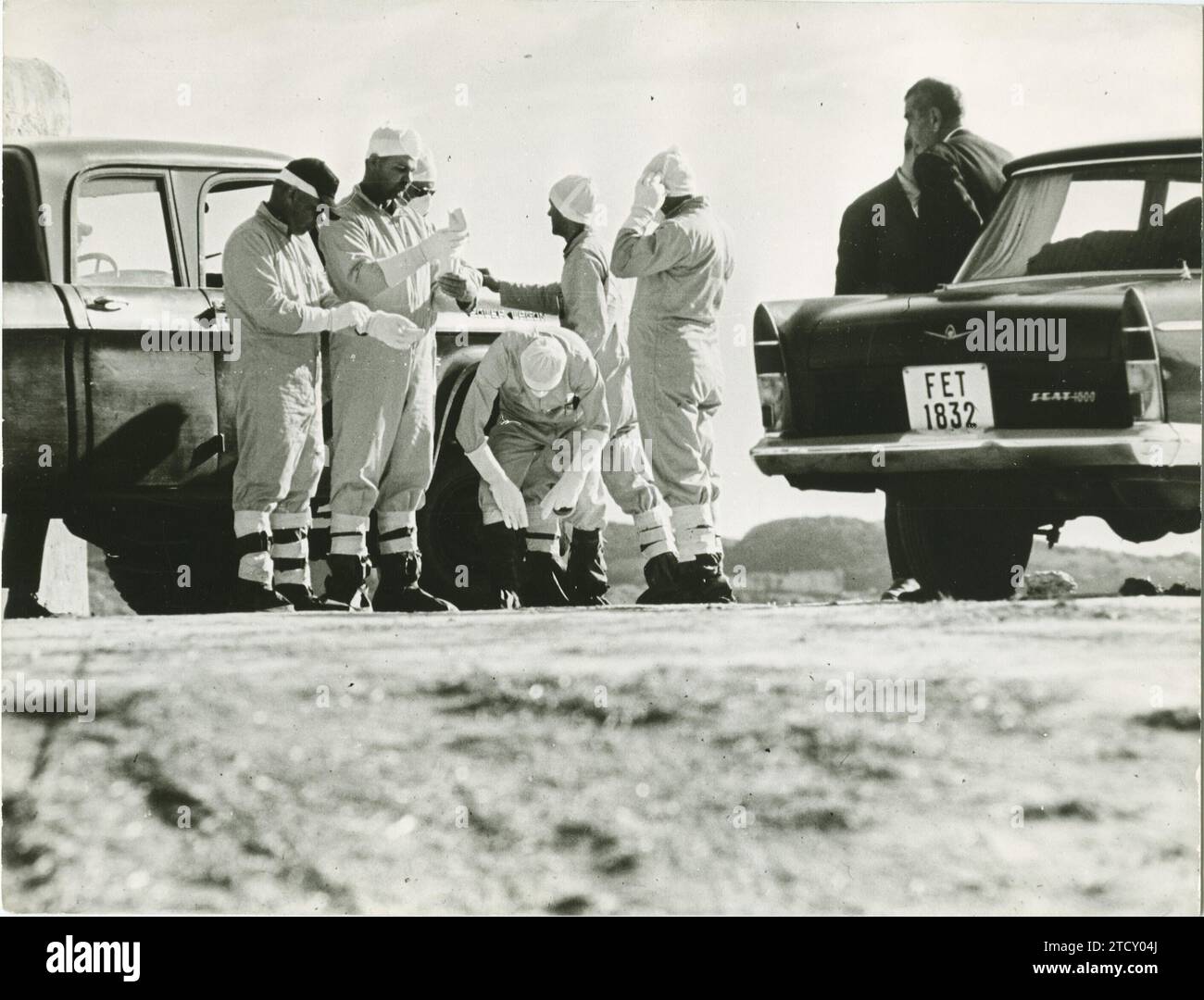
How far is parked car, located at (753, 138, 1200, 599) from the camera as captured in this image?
22.1ft

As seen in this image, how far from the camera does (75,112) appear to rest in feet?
23.1

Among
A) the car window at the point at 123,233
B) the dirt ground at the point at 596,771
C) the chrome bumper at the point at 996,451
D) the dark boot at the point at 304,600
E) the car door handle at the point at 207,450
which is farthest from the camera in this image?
the dark boot at the point at 304,600

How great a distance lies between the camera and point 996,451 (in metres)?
6.79

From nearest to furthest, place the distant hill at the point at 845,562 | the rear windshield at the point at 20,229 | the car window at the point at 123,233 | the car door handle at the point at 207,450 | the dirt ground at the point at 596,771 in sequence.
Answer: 1. the dirt ground at the point at 596,771
2. the rear windshield at the point at 20,229
3. the car window at the point at 123,233
4. the car door handle at the point at 207,450
5. the distant hill at the point at 845,562

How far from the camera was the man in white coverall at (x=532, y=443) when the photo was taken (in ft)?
24.1

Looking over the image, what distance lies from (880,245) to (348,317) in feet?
7.03

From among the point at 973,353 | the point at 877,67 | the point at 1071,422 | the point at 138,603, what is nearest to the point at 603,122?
the point at 877,67

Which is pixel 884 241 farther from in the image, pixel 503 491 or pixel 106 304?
pixel 106 304

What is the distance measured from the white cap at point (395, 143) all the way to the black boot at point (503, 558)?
4.97ft

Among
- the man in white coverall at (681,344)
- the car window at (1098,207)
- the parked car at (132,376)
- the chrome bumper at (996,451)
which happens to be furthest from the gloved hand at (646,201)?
the car window at (1098,207)

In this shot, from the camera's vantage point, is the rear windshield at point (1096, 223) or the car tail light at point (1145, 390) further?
the rear windshield at point (1096, 223)

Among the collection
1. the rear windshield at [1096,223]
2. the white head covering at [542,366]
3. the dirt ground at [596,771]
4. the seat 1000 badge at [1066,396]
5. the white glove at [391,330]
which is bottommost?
the dirt ground at [596,771]

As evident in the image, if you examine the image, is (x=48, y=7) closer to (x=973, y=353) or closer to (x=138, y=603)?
(x=138, y=603)

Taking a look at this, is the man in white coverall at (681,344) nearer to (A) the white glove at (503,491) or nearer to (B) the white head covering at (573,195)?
(B) the white head covering at (573,195)
